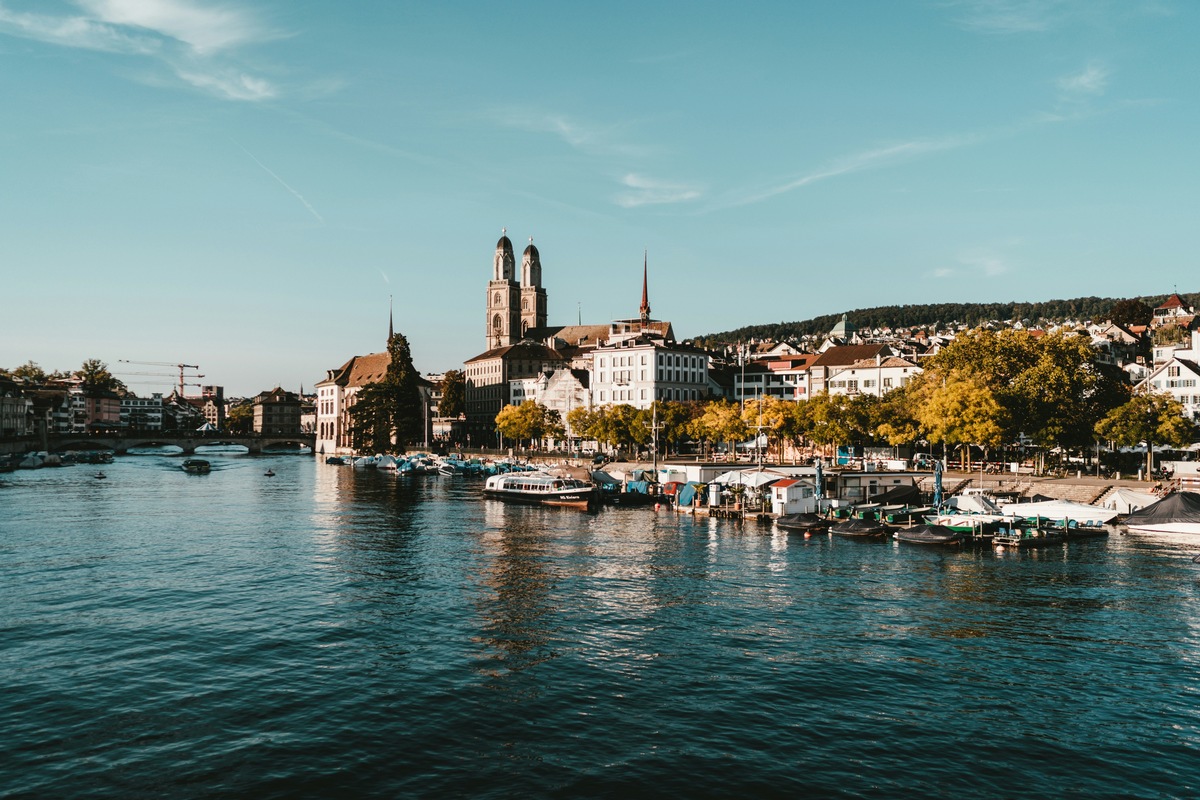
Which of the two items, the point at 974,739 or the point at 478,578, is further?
the point at 478,578

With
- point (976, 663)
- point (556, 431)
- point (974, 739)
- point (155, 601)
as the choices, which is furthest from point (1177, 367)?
point (155, 601)

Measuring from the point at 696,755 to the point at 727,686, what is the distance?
20.9ft

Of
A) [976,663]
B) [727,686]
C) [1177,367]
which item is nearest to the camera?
[727,686]

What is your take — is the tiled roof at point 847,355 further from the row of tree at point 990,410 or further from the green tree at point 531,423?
the green tree at point 531,423

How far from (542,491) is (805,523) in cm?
3402

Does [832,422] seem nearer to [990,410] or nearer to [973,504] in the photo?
[990,410]

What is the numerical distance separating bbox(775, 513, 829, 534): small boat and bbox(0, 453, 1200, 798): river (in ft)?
33.9

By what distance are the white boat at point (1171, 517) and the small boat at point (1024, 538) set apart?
7.52 m

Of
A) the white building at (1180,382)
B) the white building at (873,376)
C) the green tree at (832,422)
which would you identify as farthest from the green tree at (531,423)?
the white building at (1180,382)

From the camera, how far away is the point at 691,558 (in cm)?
6084

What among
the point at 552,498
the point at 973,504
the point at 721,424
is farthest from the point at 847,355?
the point at 973,504

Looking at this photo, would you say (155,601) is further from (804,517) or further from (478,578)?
(804,517)

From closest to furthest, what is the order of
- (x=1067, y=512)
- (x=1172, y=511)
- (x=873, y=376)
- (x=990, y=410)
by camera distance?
1. (x=1172, y=511)
2. (x=1067, y=512)
3. (x=990, y=410)
4. (x=873, y=376)

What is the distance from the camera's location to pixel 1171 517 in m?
69.7
